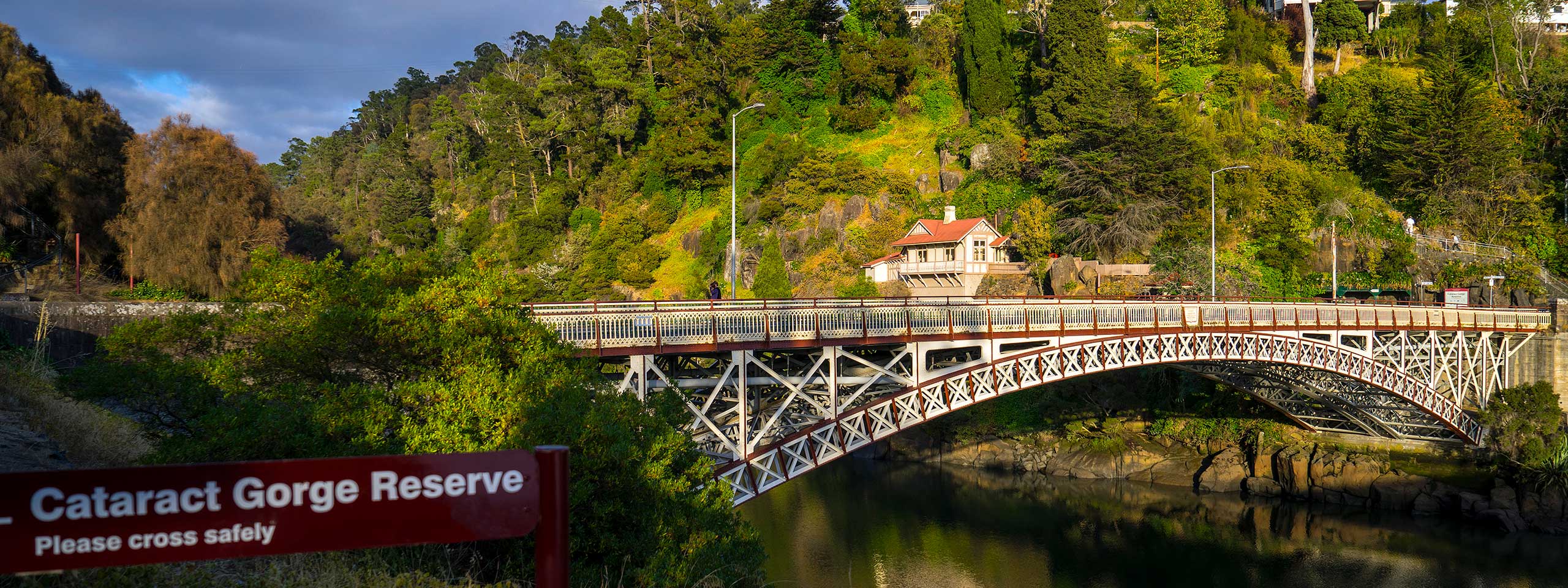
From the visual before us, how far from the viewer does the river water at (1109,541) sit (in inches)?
1147

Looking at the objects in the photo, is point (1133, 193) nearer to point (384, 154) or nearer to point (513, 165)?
point (513, 165)

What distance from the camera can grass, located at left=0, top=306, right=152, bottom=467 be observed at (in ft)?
46.7

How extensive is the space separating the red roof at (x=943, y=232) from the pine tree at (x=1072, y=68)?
9236 mm

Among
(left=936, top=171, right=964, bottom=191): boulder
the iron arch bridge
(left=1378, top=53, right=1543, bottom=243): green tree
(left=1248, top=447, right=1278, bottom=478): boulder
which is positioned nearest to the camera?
the iron arch bridge

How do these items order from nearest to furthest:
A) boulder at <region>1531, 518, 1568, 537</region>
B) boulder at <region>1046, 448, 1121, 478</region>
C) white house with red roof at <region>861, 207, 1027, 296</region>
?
boulder at <region>1531, 518, 1568, 537</region> → boulder at <region>1046, 448, 1121, 478</region> → white house with red roof at <region>861, 207, 1027, 296</region>

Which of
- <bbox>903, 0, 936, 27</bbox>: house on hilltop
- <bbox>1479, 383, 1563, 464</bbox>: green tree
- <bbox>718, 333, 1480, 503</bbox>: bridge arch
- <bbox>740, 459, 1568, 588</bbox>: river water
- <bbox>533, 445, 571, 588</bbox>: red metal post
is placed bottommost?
<bbox>740, 459, 1568, 588</bbox>: river water

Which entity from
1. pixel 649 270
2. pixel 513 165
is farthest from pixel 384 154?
pixel 649 270

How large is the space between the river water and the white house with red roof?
1611 centimetres

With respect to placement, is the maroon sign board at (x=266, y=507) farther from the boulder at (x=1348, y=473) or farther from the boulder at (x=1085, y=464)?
the boulder at (x=1085, y=464)

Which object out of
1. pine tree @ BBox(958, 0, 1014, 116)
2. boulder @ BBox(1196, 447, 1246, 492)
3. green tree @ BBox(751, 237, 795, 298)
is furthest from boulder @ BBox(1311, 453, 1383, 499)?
pine tree @ BBox(958, 0, 1014, 116)

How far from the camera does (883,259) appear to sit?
192 ft

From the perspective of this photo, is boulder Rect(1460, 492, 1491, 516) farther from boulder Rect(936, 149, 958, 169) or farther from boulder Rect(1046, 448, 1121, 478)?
boulder Rect(936, 149, 958, 169)

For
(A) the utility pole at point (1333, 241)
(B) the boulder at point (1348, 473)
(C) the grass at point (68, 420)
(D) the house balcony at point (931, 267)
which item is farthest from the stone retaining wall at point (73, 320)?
(A) the utility pole at point (1333, 241)

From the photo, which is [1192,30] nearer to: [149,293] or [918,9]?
[918,9]
